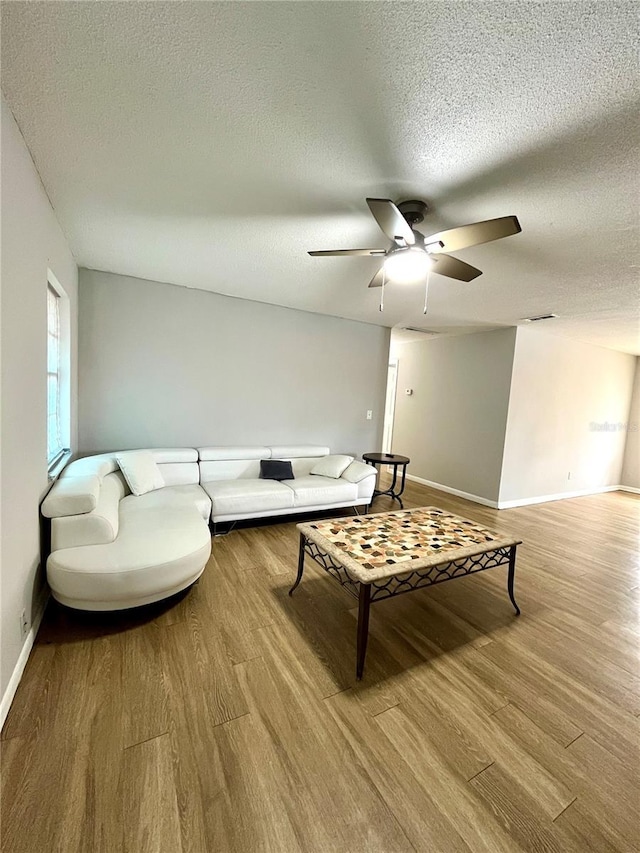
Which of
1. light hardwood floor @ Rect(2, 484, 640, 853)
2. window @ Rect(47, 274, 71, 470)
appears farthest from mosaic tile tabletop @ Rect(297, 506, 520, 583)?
window @ Rect(47, 274, 71, 470)

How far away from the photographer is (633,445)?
658 cm

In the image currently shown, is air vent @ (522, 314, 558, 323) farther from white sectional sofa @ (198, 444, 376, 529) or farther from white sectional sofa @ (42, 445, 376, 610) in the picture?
white sectional sofa @ (42, 445, 376, 610)

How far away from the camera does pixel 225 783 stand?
1.24 metres

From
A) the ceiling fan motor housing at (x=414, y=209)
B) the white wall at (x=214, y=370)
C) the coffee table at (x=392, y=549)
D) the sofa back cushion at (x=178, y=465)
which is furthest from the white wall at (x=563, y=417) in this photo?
the sofa back cushion at (x=178, y=465)

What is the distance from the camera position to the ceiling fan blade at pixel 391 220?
1484 millimetres

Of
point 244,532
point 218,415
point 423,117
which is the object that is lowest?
point 244,532

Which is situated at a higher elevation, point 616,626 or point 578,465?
point 578,465

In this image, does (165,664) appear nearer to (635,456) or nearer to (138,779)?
(138,779)

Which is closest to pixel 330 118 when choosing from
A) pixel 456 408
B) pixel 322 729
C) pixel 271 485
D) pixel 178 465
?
pixel 322 729

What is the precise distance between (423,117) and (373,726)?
253cm

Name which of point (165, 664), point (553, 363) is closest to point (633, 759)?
point (165, 664)

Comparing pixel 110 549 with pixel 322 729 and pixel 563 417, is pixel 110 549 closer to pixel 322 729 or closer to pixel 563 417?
pixel 322 729

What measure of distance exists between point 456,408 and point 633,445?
4092 mm

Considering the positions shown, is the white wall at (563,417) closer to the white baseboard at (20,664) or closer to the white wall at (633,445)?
the white wall at (633,445)
